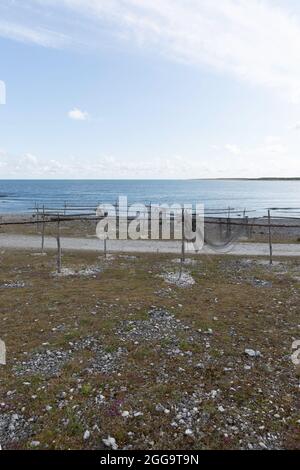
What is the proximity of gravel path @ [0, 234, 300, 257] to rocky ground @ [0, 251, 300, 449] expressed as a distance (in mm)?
6613

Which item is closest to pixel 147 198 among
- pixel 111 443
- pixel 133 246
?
pixel 133 246

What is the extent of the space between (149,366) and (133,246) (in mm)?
13217

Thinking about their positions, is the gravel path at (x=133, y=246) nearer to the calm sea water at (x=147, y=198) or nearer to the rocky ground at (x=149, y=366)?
the calm sea water at (x=147, y=198)

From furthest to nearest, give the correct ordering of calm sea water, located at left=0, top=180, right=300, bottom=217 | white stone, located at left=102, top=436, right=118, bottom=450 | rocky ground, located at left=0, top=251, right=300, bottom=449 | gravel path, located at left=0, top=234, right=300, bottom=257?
1. calm sea water, located at left=0, top=180, right=300, bottom=217
2. gravel path, located at left=0, top=234, right=300, bottom=257
3. rocky ground, located at left=0, top=251, right=300, bottom=449
4. white stone, located at left=102, top=436, right=118, bottom=450

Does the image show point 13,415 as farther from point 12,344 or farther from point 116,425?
point 12,344

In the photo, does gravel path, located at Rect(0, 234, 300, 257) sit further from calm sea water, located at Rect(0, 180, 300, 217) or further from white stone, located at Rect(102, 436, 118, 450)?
Answer: white stone, located at Rect(102, 436, 118, 450)

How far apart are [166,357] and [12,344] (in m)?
2.89

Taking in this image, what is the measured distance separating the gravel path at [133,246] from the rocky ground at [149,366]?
6613 millimetres

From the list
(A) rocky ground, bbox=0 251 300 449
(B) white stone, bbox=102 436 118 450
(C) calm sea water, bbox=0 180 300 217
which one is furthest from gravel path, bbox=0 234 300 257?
(B) white stone, bbox=102 436 118 450

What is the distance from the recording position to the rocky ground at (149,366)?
361cm

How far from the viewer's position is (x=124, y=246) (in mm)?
17953

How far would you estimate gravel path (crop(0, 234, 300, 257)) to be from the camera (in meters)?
16.1

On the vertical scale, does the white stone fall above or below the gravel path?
below

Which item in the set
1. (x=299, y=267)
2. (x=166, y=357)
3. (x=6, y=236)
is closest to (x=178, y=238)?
(x=299, y=267)
